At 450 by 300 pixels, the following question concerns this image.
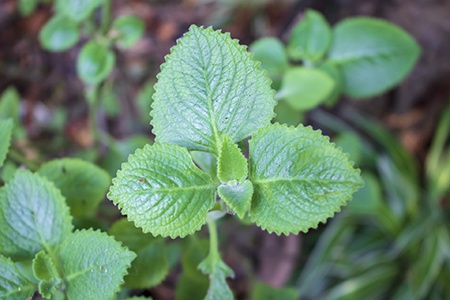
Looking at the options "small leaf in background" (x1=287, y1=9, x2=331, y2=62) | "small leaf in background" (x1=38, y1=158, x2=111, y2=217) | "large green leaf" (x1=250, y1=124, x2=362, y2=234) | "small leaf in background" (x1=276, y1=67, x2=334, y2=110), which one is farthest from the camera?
"small leaf in background" (x1=287, y1=9, x2=331, y2=62)

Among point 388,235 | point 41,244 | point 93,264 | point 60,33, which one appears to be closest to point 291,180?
point 93,264

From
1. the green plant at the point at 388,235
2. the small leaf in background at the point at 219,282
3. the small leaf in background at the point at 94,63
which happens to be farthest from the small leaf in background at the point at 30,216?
the green plant at the point at 388,235

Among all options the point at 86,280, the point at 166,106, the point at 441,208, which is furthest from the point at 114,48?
the point at 441,208

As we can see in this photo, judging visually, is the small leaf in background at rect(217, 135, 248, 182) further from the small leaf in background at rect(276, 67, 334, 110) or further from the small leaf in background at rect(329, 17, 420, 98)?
the small leaf in background at rect(329, 17, 420, 98)

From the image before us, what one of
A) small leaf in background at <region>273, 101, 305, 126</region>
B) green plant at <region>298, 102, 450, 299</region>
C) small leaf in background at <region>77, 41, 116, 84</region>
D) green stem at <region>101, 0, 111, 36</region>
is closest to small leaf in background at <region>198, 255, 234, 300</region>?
small leaf in background at <region>273, 101, 305, 126</region>

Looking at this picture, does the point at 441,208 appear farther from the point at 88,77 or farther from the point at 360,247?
the point at 88,77

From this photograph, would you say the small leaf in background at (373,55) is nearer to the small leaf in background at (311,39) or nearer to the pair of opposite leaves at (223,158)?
the small leaf in background at (311,39)

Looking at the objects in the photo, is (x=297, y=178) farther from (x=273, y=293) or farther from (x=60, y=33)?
(x=60, y=33)
